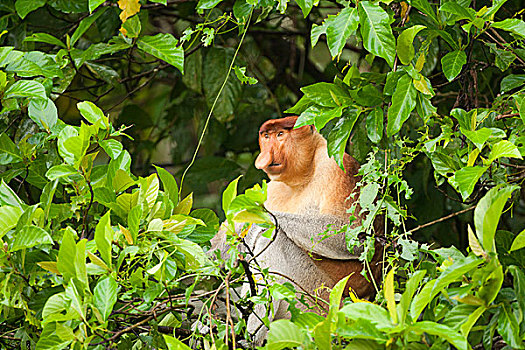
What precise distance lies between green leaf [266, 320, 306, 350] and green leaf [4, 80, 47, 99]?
0.47m

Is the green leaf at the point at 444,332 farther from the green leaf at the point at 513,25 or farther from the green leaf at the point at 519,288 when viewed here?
the green leaf at the point at 513,25

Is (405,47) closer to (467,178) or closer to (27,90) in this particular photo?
(467,178)

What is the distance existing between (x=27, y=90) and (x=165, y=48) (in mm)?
254

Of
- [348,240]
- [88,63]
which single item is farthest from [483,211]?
[88,63]

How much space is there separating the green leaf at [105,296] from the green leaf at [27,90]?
32 cm

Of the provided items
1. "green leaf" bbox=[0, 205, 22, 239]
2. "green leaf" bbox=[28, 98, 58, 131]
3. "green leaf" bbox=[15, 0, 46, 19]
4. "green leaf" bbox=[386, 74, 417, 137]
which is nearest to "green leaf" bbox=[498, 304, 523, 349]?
"green leaf" bbox=[386, 74, 417, 137]

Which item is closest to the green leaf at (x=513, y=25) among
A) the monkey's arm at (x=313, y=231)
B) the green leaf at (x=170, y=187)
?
the monkey's arm at (x=313, y=231)

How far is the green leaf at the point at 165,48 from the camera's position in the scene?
103 centimetres

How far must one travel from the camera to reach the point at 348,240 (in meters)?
0.82

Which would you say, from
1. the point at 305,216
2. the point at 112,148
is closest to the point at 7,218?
the point at 112,148

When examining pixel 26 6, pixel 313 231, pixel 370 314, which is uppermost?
pixel 26 6

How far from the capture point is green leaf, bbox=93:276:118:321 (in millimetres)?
652

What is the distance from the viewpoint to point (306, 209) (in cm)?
94

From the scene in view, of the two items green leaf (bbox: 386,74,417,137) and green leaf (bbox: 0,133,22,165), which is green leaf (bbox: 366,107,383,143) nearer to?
green leaf (bbox: 386,74,417,137)
